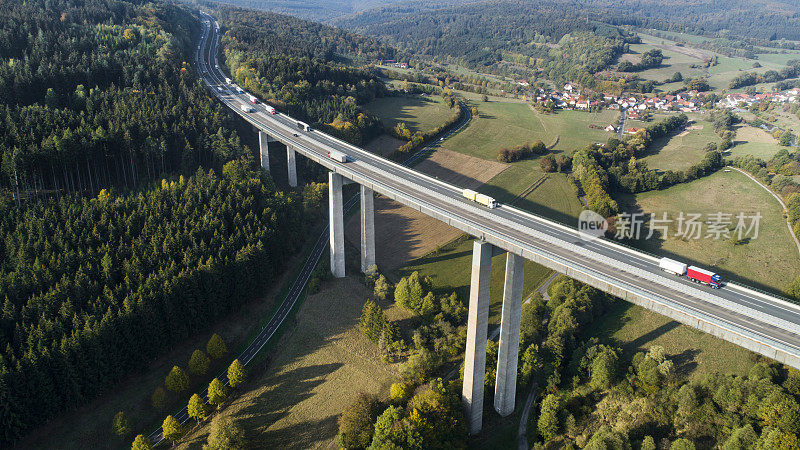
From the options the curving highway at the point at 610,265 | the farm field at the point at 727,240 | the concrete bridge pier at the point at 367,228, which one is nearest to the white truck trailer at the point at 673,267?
the curving highway at the point at 610,265

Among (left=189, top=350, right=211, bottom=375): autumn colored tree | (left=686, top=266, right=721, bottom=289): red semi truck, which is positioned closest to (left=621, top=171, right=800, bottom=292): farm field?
(left=686, top=266, right=721, bottom=289): red semi truck

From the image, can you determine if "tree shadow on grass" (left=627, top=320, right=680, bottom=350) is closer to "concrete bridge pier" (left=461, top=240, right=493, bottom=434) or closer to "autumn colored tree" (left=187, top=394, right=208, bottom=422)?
"concrete bridge pier" (left=461, top=240, right=493, bottom=434)

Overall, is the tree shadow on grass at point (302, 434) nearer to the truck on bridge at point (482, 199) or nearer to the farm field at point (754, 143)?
the truck on bridge at point (482, 199)

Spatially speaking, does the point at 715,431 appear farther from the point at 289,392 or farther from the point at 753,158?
the point at 753,158

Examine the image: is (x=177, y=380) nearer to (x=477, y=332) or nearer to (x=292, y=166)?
(x=477, y=332)

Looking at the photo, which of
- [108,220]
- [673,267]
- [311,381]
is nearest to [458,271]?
[311,381]

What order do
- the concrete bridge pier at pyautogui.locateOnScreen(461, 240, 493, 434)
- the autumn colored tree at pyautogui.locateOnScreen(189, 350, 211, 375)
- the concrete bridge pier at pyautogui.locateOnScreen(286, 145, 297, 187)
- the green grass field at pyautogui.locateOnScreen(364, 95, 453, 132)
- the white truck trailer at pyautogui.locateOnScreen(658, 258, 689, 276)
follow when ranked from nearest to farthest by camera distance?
1. the white truck trailer at pyautogui.locateOnScreen(658, 258, 689, 276)
2. the concrete bridge pier at pyautogui.locateOnScreen(461, 240, 493, 434)
3. the autumn colored tree at pyautogui.locateOnScreen(189, 350, 211, 375)
4. the concrete bridge pier at pyautogui.locateOnScreen(286, 145, 297, 187)
5. the green grass field at pyautogui.locateOnScreen(364, 95, 453, 132)

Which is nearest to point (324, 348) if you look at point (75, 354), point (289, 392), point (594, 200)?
point (289, 392)

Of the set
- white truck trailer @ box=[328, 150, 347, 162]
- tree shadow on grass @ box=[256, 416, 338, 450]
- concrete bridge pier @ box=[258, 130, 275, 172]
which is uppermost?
white truck trailer @ box=[328, 150, 347, 162]
